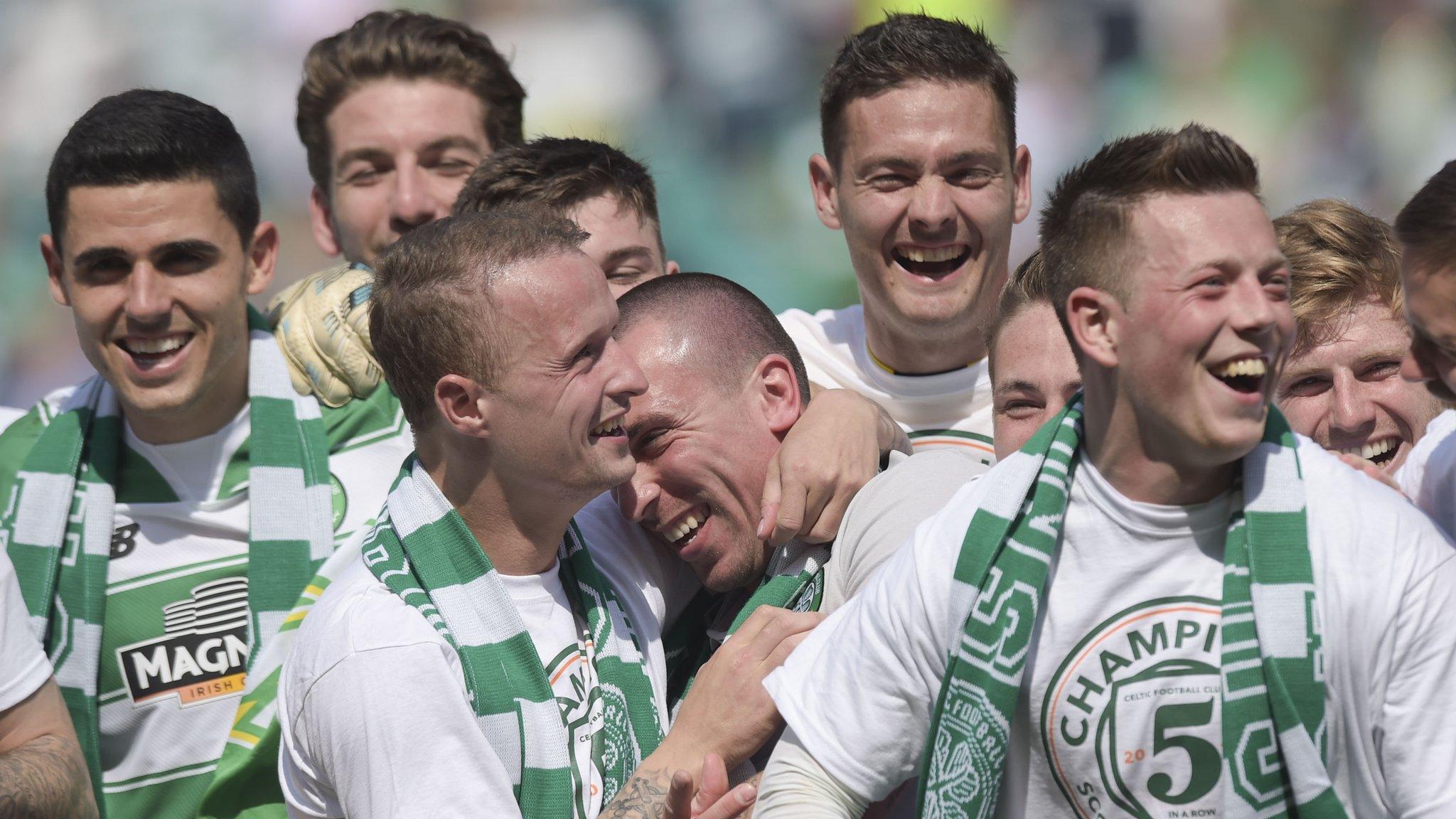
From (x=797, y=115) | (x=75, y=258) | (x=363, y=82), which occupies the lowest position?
(x=75, y=258)

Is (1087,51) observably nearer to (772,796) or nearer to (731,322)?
(731,322)

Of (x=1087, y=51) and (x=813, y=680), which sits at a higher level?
(x=1087, y=51)

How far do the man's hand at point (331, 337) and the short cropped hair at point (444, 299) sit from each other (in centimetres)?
89

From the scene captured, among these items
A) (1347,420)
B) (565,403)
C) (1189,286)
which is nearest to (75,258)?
(565,403)

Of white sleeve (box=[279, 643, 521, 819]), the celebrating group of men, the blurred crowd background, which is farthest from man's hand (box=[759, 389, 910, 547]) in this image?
the blurred crowd background

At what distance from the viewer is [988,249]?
4039 millimetres

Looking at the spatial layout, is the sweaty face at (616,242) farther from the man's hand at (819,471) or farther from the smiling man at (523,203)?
the man's hand at (819,471)

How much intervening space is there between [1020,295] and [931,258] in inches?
29.6

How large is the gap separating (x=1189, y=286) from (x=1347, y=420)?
132 cm

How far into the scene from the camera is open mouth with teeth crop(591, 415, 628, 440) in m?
3.04

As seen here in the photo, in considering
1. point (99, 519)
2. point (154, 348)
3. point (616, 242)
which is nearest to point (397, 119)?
point (616, 242)

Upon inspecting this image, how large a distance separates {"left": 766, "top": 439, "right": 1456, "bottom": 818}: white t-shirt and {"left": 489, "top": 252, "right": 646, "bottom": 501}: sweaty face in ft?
2.25

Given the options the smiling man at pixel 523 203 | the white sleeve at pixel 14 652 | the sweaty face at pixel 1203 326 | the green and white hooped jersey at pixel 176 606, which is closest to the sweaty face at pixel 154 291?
the green and white hooped jersey at pixel 176 606

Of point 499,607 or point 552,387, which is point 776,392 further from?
point 499,607
